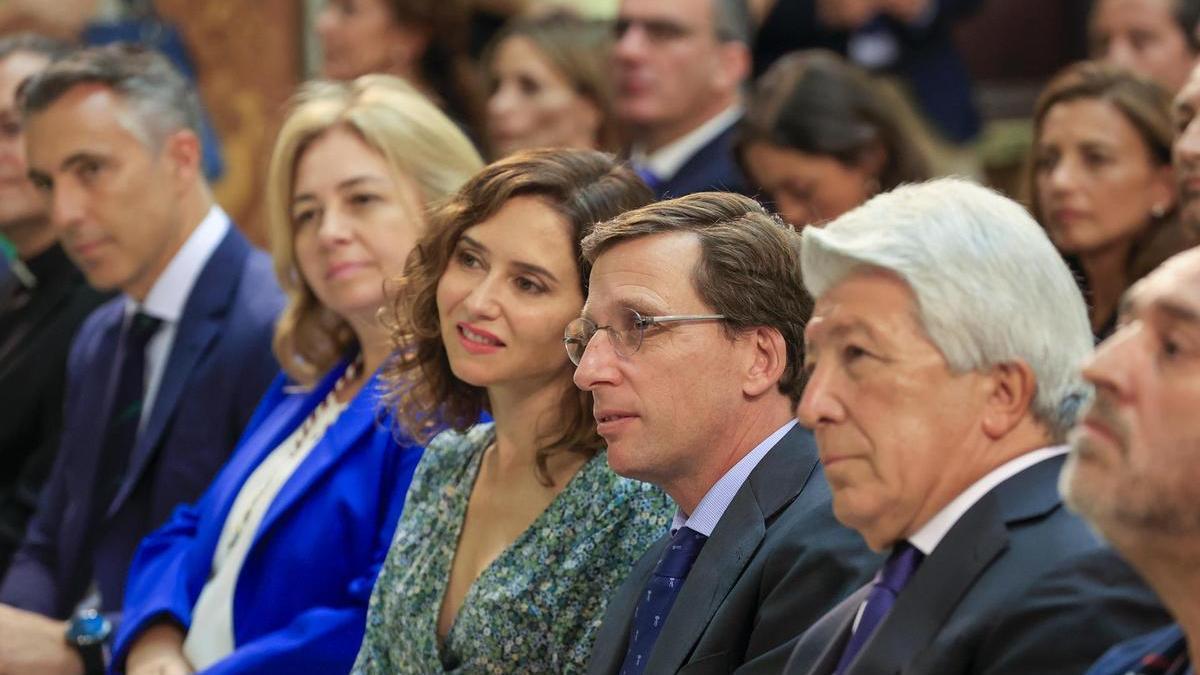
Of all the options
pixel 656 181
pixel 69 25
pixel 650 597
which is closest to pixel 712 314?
pixel 650 597

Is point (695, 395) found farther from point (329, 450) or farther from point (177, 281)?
point (177, 281)

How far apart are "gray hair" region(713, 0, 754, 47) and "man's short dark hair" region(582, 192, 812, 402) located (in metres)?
2.65

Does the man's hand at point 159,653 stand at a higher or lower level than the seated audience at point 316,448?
lower

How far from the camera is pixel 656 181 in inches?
194

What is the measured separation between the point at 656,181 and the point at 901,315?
117 inches

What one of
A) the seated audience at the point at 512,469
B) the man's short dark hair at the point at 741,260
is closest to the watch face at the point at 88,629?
the seated audience at the point at 512,469

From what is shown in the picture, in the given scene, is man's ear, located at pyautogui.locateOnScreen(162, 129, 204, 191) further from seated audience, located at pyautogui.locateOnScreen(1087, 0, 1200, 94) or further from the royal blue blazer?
seated audience, located at pyautogui.locateOnScreen(1087, 0, 1200, 94)

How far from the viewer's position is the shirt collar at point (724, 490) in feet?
8.19

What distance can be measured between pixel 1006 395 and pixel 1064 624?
0.28 metres

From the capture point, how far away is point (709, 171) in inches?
191

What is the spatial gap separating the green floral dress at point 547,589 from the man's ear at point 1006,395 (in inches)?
34.3

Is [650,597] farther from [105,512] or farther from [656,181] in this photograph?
[656,181]

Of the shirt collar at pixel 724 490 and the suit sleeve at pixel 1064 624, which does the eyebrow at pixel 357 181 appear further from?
the suit sleeve at pixel 1064 624

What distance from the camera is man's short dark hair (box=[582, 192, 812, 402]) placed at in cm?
251
